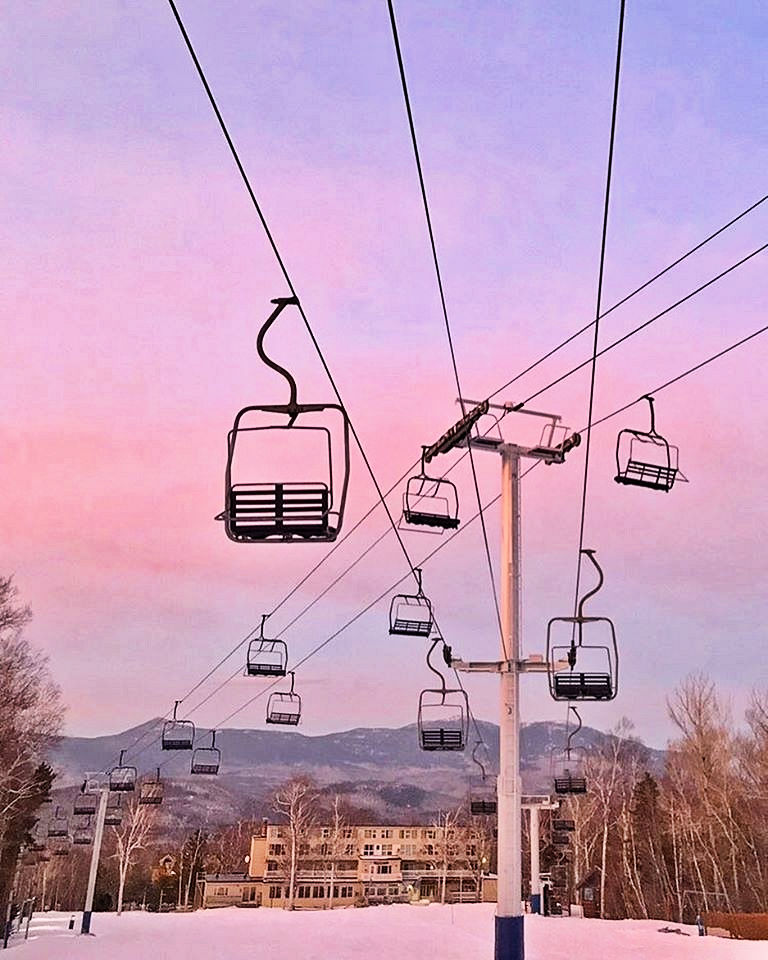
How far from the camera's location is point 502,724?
486 inches

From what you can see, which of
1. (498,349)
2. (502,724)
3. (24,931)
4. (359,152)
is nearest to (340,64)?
(359,152)

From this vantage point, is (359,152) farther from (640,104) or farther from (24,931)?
(24,931)

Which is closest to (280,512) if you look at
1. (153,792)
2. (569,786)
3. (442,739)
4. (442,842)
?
(442,739)

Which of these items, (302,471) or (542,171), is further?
(302,471)

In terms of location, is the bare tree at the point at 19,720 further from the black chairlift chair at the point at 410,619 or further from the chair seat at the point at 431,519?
the chair seat at the point at 431,519

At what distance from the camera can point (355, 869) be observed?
219 feet

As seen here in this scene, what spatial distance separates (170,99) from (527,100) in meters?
3.76

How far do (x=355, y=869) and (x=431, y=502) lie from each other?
62344 mm

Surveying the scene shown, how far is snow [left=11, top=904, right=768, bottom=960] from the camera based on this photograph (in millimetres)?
15539

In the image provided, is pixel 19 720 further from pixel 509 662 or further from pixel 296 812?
pixel 296 812

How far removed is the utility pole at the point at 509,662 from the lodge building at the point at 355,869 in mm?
42774

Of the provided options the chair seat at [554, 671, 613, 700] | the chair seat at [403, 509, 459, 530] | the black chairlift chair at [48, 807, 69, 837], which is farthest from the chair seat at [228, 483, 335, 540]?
the black chairlift chair at [48, 807, 69, 837]

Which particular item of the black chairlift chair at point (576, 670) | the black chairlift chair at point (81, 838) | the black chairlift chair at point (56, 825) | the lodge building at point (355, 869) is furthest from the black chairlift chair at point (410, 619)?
the lodge building at point (355, 869)

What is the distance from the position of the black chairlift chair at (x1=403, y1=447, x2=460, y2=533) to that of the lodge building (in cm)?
4480
